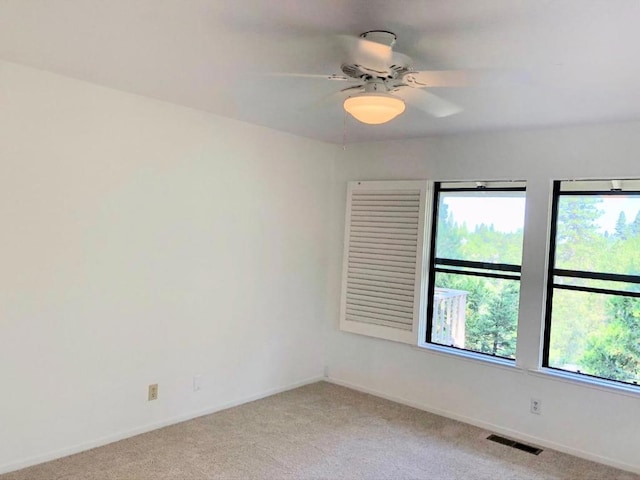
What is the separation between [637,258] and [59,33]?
3.66 metres

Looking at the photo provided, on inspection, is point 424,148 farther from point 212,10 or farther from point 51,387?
point 51,387

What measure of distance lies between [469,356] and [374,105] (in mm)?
2556

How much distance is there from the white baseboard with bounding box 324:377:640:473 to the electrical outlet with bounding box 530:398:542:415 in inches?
7.3

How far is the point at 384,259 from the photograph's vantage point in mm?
4586

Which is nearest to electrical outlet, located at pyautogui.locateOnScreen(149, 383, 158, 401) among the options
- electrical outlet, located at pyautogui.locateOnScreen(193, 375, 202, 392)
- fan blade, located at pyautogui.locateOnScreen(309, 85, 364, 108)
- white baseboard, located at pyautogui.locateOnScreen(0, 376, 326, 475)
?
white baseboard, located at pyautogui.locateOnScreen(0, 376, 326, 475)

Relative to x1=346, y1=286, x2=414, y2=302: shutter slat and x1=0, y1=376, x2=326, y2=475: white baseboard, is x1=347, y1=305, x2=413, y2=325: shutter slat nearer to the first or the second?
x1=346, y1=286, x2=414, y2=302: shutter slat

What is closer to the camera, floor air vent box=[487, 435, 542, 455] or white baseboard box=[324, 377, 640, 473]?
white baseboard box=[324, 377, 640, 473]

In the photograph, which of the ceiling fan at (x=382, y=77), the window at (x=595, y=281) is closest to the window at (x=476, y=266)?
the window at (x=595, y=281)

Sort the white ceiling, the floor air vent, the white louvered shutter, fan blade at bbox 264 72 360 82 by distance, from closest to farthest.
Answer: the white ceiling, fan blade at bbox 264 72 360 82, the floor air vent, the white louvered shutter

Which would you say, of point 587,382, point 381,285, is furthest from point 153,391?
point 587,382

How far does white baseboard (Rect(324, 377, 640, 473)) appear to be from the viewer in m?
3.43

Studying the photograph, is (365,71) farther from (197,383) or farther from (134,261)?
(197,383)

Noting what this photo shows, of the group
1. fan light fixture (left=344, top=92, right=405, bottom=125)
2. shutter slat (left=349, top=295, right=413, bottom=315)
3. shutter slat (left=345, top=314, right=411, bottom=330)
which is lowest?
shutter slat (left=345, top=314, right=411, bottom=330)

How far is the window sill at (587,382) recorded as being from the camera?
339 cm
